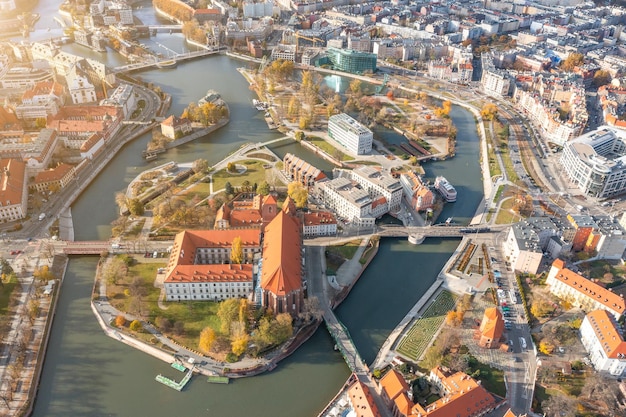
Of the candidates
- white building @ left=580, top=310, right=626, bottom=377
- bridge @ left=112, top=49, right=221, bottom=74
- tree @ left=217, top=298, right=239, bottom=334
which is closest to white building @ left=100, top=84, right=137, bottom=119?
bridge @ left=112, top=49, right=221, bottom=74

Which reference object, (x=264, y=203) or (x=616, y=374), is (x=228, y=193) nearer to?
(x=264, y=203)

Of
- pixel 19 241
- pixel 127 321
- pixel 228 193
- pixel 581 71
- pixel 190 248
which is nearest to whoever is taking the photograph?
pixel 127 321

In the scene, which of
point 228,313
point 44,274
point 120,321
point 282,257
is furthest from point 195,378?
point 44,274

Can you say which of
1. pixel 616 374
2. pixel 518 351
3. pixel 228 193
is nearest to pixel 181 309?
pixel 228 193

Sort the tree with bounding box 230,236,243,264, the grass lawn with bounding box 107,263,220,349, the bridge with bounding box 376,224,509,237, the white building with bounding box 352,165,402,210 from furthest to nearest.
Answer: the white building with bounding box 352,165,402,210 → the bridge with bounding box 376,224,509,237 → the tree with bounding box 230,236,243,264 → the grass lawn with bounding box 107,263,220,349

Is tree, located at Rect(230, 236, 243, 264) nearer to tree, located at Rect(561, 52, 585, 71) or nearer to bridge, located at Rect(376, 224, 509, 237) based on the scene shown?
bridge, located at Rect(376, 224, 509, 237)

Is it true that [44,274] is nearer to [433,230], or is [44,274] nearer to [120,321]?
[120,321]

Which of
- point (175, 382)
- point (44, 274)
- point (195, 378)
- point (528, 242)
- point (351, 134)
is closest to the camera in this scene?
point (175, 382)
